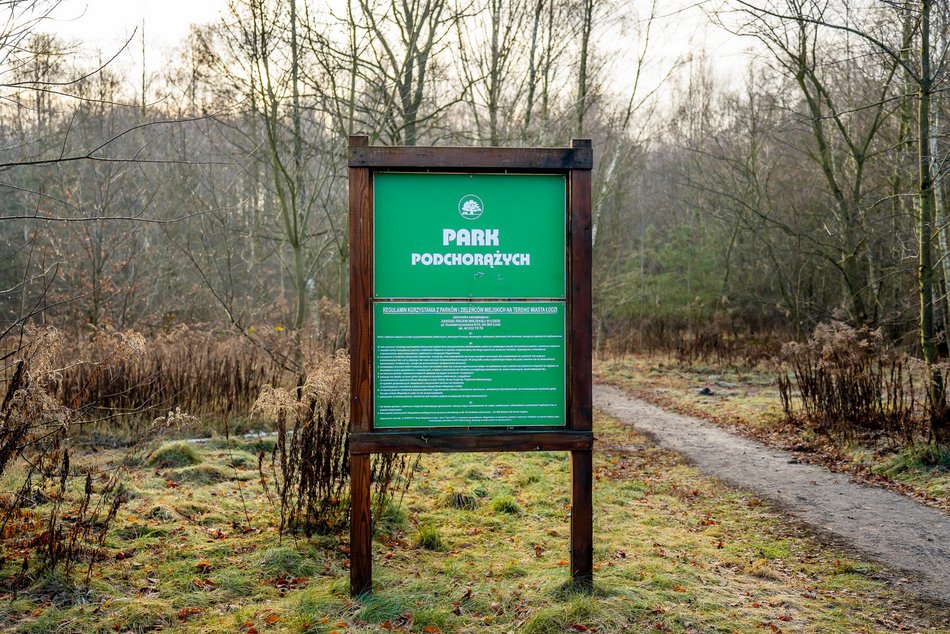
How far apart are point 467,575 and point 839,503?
353 cm

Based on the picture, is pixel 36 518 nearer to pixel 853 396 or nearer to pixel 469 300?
pixel 469 300

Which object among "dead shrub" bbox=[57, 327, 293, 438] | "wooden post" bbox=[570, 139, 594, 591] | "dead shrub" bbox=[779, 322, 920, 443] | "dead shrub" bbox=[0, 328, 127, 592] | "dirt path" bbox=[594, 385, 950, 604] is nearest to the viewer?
"dead shrub" bbox=[0, 328, 127, 592]

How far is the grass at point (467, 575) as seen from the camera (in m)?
3.50

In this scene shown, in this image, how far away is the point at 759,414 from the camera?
10211 millimetres

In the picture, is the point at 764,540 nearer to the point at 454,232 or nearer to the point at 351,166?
the point at 454,232

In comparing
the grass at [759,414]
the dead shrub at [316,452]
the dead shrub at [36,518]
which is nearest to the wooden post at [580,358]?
the dead shrub at [316,452]

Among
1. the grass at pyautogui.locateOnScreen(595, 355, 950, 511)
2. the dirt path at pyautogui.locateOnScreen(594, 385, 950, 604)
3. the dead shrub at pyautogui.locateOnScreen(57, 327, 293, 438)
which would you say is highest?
the dead shrub at pyautogui.locateOnScreen(57, 327, 293, 438)

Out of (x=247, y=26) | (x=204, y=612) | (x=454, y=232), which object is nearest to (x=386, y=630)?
(x=204, y=612)

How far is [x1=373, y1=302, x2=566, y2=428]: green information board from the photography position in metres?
3.82

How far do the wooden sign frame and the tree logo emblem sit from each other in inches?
5.9

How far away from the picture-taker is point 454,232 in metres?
3.90

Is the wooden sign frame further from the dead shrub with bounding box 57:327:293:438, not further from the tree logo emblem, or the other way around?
the dead shrub with bounding box 57:327:293:438

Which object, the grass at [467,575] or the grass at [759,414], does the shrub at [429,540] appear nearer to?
the grass at [467,575]

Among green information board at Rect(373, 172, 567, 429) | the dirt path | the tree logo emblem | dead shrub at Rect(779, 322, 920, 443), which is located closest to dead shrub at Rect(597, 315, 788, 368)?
dead shrub at Rect(779, 322, 920, 443)
